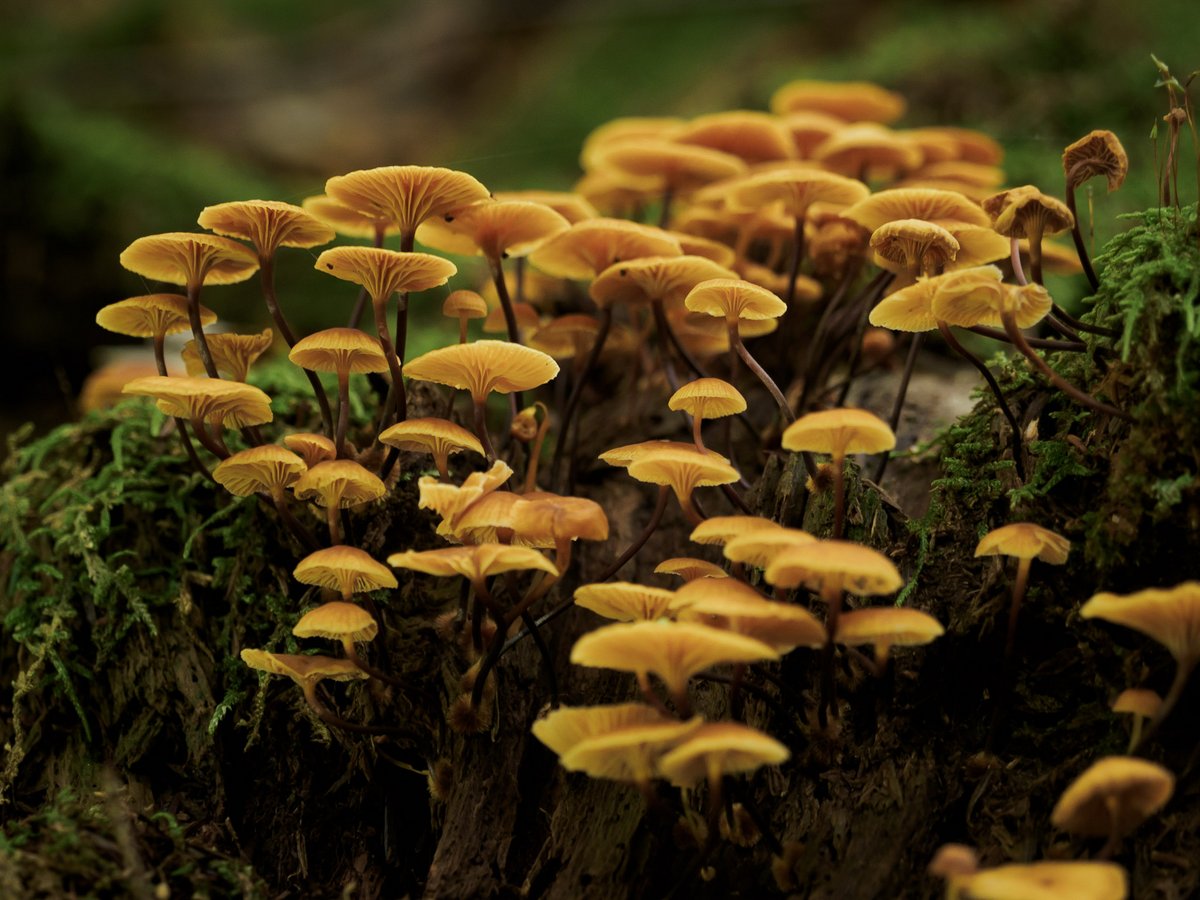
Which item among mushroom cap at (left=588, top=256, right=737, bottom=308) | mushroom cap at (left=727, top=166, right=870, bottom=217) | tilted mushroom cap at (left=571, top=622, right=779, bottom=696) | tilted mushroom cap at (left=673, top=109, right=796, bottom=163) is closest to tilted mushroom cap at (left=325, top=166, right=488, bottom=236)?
mushroom cap at (left=588, top=256, right=737, bottom=308)

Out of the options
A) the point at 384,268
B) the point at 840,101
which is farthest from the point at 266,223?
the point at 840,101

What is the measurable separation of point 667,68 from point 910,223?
7968 millimetres

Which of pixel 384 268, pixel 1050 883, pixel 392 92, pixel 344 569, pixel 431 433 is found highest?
pixel 392 92

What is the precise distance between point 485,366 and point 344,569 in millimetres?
601

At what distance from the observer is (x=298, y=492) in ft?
8.15

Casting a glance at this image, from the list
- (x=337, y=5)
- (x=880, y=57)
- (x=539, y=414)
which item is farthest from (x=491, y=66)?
(x=539, y=414)

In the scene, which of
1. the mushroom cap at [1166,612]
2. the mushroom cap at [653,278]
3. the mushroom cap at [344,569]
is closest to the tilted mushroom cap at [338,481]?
the mushroom cap at [344,569]

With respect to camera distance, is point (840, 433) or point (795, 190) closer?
point (840, 433)

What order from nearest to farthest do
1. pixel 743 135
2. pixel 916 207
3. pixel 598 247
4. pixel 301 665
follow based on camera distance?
1. pixel 301 665
2. pixel 916 207
3. pixel 598 247
4. pixel 743 135

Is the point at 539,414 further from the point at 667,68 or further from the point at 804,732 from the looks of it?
the point at 667,68

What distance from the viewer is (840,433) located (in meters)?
2.16

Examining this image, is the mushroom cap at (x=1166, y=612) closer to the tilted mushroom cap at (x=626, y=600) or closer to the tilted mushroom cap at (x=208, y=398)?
the tilted mushroom cap at (x=626, y=600)

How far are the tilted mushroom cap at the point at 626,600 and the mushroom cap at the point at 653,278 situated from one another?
2.98 ft

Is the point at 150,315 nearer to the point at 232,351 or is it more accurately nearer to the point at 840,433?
the point at 232,351
